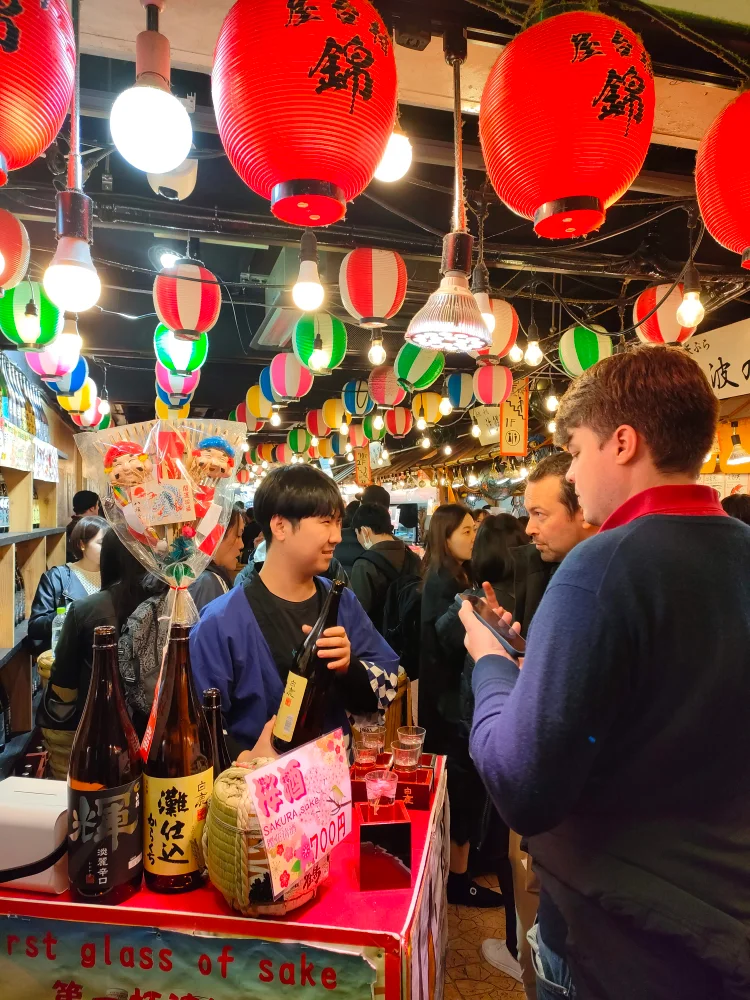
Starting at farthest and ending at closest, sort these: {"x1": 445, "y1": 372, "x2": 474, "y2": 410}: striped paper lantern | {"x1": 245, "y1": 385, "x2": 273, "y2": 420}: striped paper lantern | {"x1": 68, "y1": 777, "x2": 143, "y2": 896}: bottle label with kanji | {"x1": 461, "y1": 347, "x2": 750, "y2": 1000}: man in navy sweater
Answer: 1. {"x1": 245, "y1": 385, "x2": 273, "y2": 420}: striped paper lantern
2. {"x1": 445, "y1": 372, "x2": 474, "y2": 410}: striped paper lantern
3. {"x1": 68, "y1": 777, "x2": 143, "y2": 896}: bottle label with kanji
4. {"x1": 461, "y1": 347, "x2": 750, "y2": 1000}: man in navy sweater

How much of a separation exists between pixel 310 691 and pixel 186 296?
11.7 ft

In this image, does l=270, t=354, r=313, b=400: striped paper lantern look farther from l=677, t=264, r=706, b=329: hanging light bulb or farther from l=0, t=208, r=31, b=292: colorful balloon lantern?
l=677, t=264, r=706, b=329: hanging light bulb

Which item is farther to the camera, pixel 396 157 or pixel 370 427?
pixel 370 427

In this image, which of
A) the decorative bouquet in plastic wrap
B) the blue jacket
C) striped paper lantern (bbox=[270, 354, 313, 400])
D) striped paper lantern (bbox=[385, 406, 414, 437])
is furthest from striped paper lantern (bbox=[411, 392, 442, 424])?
the decorative bouquet in plastic wrap

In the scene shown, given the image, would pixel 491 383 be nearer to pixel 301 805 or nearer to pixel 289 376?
pixel 289 376

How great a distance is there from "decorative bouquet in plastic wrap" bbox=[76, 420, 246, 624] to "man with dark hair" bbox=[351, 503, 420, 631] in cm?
341

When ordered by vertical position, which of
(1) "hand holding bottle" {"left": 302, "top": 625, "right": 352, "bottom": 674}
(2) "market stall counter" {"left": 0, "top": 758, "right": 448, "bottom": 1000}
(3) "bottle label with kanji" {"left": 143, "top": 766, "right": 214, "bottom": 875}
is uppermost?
(1) "hand holding bottle" {"left": 302, "top": 625, "right": 352, "bottom": 674}

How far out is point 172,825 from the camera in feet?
4.21

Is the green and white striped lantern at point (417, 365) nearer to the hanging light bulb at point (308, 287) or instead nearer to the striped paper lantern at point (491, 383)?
the striped paper lantern at point (491, 383)

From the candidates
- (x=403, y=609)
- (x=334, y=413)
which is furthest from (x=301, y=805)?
(x=334, y=413)

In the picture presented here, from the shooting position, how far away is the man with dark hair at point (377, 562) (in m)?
5.10

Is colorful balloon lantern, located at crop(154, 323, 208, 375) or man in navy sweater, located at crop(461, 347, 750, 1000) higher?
colorful balloon lantern, located at crop(154, 323, 208, 375)

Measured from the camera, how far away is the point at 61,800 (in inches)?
53.3

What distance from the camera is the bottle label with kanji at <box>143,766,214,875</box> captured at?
4.21 feet
